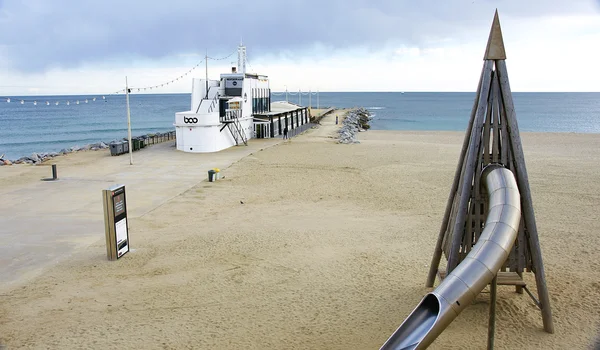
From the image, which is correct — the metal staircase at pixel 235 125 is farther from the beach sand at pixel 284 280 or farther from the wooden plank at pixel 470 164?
the wooden plank at pixel 470 164

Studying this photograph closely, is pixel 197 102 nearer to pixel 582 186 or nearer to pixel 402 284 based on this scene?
pixel 582 186

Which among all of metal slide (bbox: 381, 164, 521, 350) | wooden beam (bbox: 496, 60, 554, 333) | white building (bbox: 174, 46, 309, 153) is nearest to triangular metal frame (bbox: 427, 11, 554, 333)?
wooden beam (bbox: 496, 60, 554, 333)

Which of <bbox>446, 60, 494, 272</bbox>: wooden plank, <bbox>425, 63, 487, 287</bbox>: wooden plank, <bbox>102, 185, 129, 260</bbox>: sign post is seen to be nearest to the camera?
<bbox>446, 60, 494, 272</bbox>: wooden plank

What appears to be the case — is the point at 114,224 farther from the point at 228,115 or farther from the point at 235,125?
the point at 235,125

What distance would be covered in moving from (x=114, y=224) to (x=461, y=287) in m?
8.54

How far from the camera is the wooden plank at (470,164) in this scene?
8680 millimetres

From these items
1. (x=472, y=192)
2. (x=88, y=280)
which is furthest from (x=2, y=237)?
(x=472, y=192)

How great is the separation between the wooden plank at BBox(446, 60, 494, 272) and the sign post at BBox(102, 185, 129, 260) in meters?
7.43

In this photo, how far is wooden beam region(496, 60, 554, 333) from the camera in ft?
27.1

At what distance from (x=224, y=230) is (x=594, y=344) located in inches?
367

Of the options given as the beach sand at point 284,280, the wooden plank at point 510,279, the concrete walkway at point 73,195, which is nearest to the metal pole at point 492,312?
the beach sand at point 284,280

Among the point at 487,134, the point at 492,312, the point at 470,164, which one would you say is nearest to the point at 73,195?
the point at 470,164

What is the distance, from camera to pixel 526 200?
846 cm

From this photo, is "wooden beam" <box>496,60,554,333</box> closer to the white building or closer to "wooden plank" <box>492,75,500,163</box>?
"wooden plank" <box>492,75,500,163</box>
